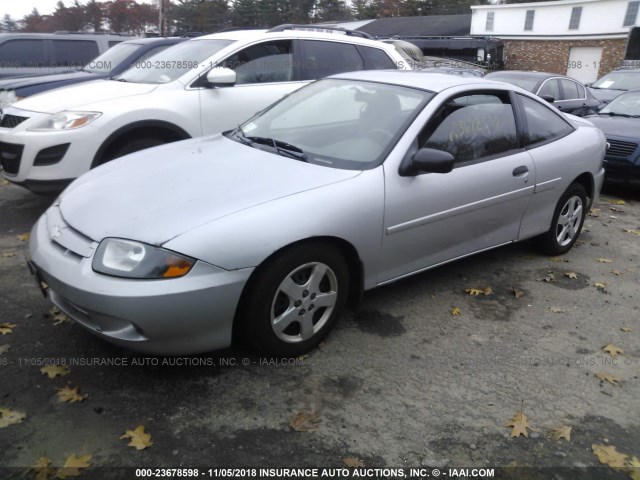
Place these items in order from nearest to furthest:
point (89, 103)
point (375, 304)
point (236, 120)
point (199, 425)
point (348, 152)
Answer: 1. point (199, 425)
2. point (348, 152)
3. point (375, 304)
4. point (89, 103)
5. point (236, 120)

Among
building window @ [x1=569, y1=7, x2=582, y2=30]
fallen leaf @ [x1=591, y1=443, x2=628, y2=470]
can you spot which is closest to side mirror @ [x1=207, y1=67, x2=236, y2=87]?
fallen leaf @ [x1=591, y1=443, x2=628, y2=470]

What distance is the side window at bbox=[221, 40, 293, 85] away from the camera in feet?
19.3

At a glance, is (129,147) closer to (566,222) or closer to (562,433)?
(566,222)

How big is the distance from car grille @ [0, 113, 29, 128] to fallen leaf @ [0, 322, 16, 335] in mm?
2584

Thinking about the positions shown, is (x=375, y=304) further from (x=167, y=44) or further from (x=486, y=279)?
(x=167, y=44)

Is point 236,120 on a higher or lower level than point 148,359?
higher

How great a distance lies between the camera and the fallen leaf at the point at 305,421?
8.63ft

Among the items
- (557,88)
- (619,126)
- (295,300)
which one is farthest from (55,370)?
(557,88)

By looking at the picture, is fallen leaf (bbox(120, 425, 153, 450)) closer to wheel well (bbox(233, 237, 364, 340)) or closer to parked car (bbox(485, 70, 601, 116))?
wheel well (bbox(233, 237, 364, 340))

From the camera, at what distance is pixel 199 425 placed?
8.56 feet

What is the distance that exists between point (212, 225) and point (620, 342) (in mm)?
2808

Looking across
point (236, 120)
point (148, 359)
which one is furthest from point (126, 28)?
point (148, 359)

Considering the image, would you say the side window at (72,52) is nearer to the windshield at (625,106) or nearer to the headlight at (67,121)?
the headlight at (67,121)

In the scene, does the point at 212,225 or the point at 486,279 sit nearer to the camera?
the point at 212,225
